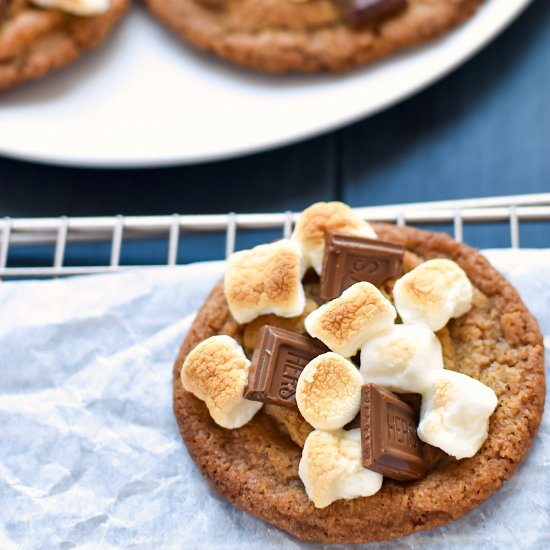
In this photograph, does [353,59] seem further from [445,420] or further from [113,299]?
[445,420]

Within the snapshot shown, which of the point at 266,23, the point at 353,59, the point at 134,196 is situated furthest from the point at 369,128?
the point at 134,196

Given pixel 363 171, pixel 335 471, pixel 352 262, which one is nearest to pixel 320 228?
pixel 352 262

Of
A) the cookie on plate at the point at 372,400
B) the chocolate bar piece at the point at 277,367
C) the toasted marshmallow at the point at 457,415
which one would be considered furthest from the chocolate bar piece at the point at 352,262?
the toasted marshmallow at the point at 457,415

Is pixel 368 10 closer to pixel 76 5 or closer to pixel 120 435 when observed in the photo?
pixel 76 5

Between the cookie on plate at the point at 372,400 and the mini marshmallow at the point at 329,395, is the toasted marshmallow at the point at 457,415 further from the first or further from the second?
the mini marshmallow at the point at 329,395

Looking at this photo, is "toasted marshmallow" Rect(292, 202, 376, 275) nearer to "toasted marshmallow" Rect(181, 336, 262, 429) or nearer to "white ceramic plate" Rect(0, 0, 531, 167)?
"toasted marshmallow" Rect(181, 336, 262, 429)

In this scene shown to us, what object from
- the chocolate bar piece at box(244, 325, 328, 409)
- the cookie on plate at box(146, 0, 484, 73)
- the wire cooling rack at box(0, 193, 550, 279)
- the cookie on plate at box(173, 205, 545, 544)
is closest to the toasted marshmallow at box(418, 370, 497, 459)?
the cookie on plate at box(173, 205, 545, 544)

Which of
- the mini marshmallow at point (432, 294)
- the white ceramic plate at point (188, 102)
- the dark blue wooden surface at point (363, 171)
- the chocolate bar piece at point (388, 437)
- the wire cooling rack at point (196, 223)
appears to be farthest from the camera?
the dark blue wooden surface at point (363, 171)
